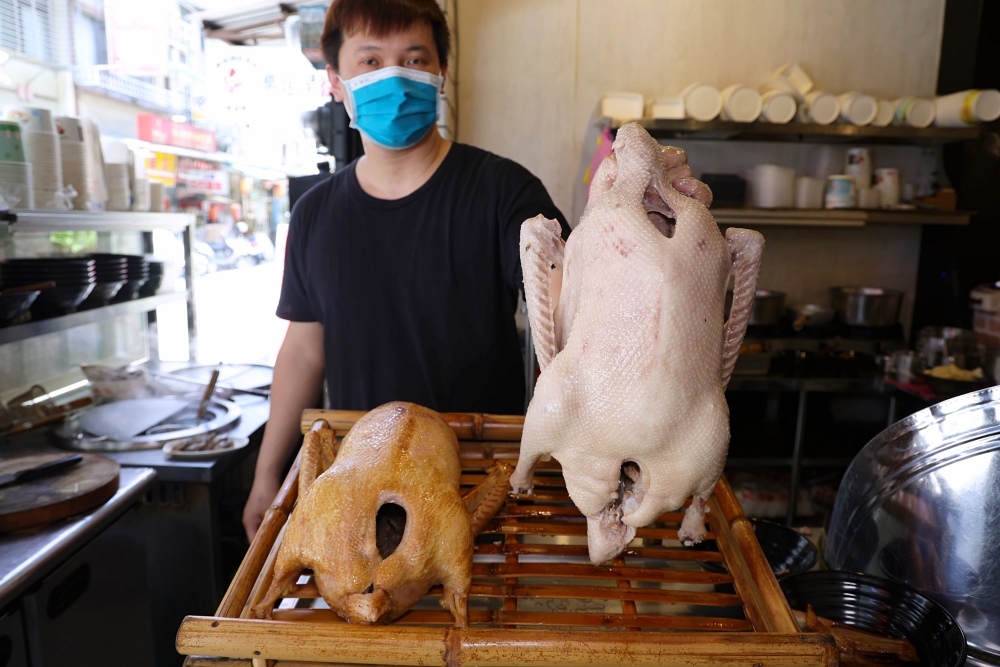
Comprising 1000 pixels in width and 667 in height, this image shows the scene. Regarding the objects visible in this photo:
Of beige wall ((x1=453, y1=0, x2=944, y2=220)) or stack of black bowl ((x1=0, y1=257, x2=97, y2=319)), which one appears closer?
stack of black bowl ((x1=0, y1=257, x2=97, y2=319))

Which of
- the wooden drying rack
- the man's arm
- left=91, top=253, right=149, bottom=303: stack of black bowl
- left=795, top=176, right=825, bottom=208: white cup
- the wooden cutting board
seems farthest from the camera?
left=795, top=176, right=825, bottom=208: white cup

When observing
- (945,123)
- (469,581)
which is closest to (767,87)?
(945,123)

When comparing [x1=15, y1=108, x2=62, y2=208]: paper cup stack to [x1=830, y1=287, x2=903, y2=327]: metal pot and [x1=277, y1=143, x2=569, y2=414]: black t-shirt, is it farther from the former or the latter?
[x1=830, y1=287, x2=903, y2=327]: metal pot

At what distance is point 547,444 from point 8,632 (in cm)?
→ 145

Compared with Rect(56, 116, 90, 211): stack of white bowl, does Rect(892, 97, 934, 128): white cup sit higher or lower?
higher

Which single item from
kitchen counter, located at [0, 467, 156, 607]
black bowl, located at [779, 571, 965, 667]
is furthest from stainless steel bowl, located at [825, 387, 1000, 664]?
kitchen counter, located at [0, 467, 156, 607]

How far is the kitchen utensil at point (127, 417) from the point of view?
8.37 feet

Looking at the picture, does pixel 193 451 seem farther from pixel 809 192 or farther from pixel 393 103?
pixel 809 192

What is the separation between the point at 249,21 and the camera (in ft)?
11.3

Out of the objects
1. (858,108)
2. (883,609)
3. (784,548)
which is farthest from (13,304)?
(858,108)

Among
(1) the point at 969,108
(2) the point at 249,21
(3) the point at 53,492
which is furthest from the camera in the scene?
(1) the point at 969,108

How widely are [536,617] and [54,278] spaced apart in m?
2.43

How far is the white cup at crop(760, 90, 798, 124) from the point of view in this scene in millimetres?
3795

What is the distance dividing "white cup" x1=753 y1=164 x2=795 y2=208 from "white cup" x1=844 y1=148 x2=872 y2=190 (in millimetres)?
532
